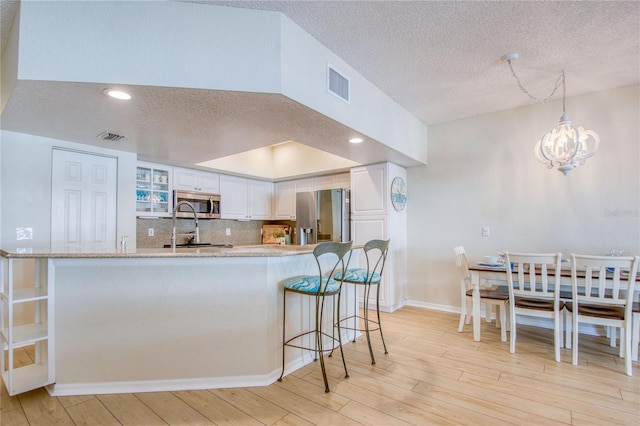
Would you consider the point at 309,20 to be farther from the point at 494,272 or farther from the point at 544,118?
the point at 544,118

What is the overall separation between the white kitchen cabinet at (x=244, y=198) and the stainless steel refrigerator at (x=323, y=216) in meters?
0.95

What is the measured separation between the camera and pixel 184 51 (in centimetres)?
197

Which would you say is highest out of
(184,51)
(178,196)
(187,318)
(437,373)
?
(184,51)

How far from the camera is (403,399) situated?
2121 millimetres

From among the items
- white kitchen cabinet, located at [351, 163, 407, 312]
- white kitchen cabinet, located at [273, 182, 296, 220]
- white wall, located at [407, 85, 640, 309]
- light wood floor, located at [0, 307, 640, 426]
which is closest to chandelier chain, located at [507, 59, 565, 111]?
white wall, located at [407, 85, 640, 309]

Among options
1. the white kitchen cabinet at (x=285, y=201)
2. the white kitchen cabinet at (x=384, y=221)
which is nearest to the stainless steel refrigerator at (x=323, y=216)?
the white kitchen cabinet at (x=384, y=221)

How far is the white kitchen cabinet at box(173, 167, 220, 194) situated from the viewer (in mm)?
4527

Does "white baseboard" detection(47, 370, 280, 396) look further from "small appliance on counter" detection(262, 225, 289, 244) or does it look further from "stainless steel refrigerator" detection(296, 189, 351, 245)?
"small appliance on counter" detection(262, 225, 289, 244)

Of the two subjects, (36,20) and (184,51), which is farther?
(184,51)

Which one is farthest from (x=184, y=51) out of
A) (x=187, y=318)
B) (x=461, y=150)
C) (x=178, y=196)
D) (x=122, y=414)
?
(x=461, y=150)

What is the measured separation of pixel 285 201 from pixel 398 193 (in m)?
2.11

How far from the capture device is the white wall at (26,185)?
2861mm

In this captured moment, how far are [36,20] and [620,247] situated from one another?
205 inches

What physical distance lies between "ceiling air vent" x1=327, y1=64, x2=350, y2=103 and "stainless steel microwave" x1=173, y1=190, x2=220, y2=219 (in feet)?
9.47
